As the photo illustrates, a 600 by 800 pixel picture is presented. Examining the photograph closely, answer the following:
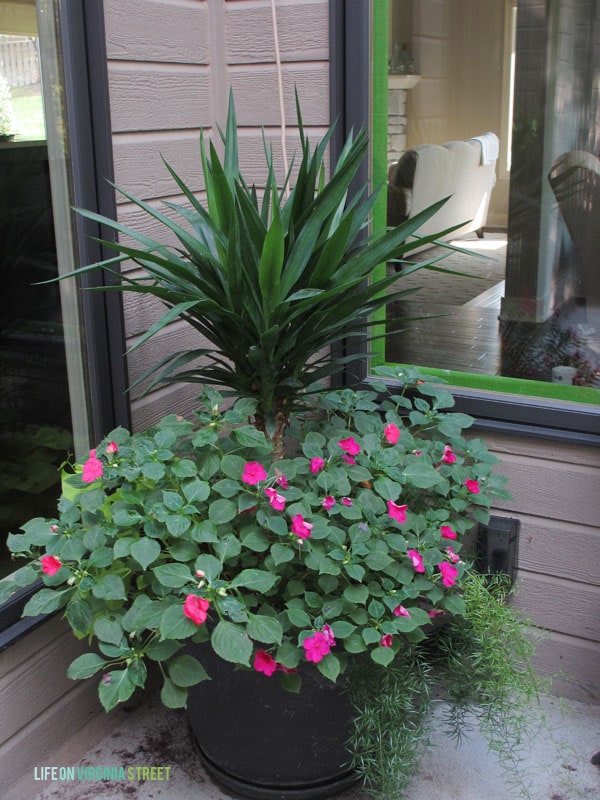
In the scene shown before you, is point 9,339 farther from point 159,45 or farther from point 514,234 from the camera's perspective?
point 514,234

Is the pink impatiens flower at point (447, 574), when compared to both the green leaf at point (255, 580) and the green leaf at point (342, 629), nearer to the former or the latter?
the green leaf at point (342, 629)

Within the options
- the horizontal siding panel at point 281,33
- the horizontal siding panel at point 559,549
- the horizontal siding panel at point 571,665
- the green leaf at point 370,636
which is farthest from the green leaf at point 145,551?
the horizontal siding panel at point 281,33

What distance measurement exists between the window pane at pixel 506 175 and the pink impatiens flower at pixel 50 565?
98 cm

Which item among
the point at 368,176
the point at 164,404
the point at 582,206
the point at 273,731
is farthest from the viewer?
the point at 164,404

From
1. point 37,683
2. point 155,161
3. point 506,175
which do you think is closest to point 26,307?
point 155,161

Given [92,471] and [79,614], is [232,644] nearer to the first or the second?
[79,614]

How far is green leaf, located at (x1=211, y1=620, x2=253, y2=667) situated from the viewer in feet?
4.96

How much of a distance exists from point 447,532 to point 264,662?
0.51 m

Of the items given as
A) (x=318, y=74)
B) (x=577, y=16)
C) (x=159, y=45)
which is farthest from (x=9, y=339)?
(x=577, y=16)

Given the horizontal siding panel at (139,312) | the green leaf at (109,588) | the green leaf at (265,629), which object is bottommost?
the green leaf at (265,629)

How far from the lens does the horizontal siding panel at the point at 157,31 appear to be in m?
2.06

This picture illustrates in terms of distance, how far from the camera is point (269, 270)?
170cm

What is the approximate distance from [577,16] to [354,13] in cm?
54

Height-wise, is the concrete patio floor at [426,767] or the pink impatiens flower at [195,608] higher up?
the pink impatiens flower at [195,608]
